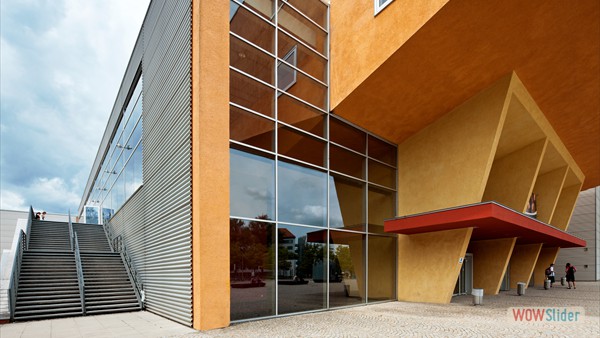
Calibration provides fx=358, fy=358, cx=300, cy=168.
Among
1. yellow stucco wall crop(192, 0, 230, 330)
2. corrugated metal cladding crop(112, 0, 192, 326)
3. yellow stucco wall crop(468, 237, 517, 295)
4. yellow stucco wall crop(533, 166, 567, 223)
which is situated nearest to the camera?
yellow stucco wall crop(192, 0, 230, 330)

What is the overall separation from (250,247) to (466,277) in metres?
13.5

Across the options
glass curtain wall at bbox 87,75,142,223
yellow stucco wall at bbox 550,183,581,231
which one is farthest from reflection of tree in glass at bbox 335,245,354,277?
yellow stucco wall at bbox 550,183,581,231

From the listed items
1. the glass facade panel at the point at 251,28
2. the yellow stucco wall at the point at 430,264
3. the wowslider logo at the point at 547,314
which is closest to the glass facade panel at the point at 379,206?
the yellow stucco wall at the point at 430,264

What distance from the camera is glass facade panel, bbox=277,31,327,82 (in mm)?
12410

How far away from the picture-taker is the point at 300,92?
1277 cm

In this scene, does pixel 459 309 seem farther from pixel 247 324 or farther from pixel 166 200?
pixel 166 200

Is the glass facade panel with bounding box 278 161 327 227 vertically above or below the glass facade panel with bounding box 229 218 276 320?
above

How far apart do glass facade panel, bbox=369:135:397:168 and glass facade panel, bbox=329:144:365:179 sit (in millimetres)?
839

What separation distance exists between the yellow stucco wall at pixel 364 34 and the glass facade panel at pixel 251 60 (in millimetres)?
2935

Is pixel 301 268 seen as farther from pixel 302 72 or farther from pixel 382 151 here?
pixel 382 151

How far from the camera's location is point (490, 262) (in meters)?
18.3

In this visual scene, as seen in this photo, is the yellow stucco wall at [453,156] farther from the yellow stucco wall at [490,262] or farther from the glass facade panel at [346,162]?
the yellow stucco wall at [490,262]

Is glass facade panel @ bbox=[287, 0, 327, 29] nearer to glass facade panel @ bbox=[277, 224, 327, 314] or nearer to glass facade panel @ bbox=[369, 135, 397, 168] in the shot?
glass facade panel @ bbox=[369, 135, 397, 168]

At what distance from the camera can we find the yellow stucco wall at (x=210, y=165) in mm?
8617
